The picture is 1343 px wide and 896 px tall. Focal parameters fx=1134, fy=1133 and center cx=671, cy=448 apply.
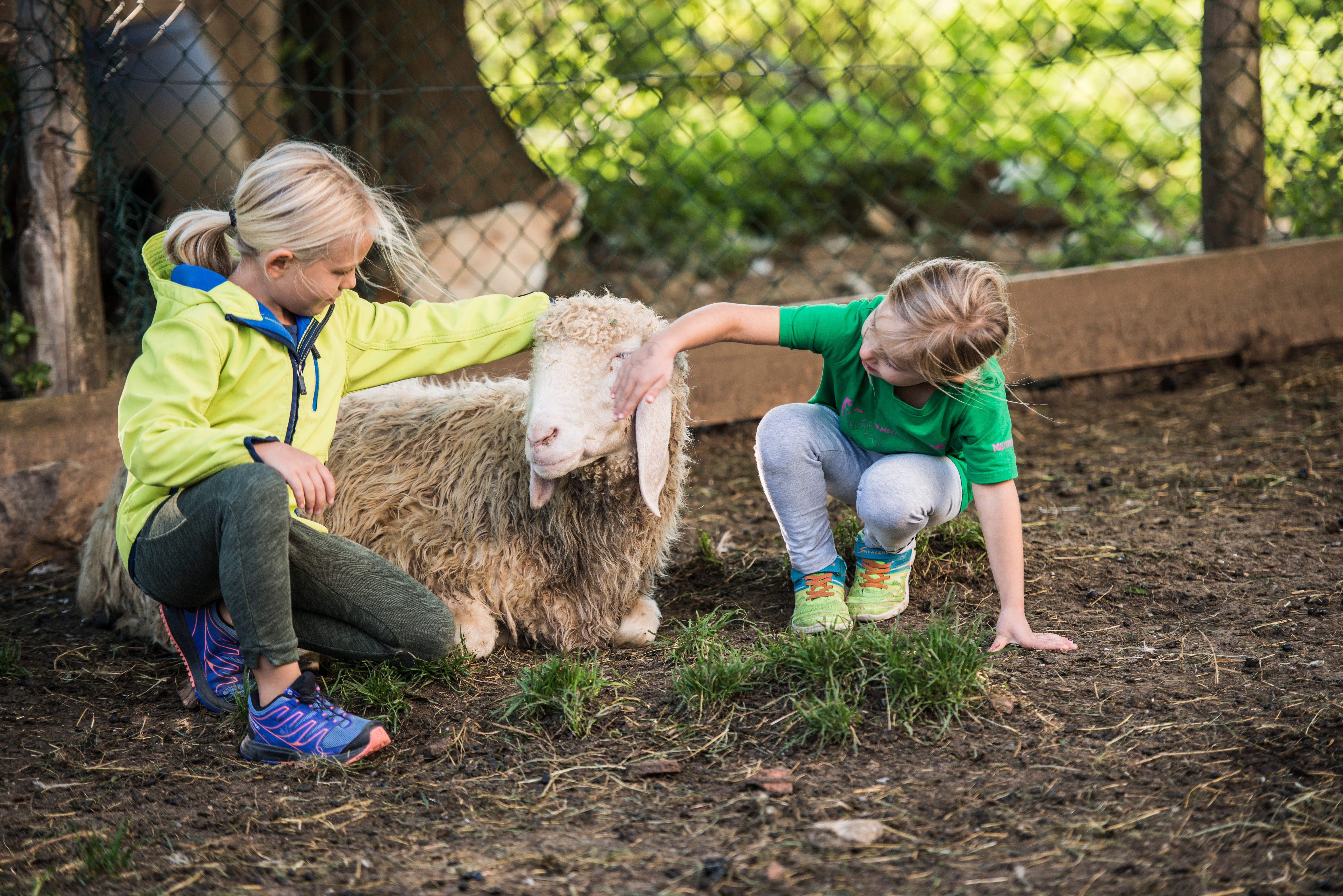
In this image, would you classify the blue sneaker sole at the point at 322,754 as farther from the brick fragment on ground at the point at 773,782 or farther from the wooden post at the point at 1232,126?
the wooden post at the point at 1232,126

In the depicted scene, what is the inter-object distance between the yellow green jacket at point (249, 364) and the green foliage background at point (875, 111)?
2033 mm

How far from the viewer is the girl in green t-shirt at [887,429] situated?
9.40 ft

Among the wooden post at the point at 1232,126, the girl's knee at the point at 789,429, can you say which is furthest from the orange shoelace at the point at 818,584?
the wooden post at the point at 1232,126

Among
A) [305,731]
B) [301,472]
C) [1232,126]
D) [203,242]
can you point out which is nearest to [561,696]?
[305,731]

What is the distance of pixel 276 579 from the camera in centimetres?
258

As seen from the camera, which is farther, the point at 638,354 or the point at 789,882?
the point at 638,354

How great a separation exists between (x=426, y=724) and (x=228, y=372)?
0.96 m

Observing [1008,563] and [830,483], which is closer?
[1008,563]

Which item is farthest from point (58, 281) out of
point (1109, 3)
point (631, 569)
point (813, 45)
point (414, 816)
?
point (1109, 3)

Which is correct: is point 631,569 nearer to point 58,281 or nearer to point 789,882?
point 789,882

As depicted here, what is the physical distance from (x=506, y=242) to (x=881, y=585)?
3755mm

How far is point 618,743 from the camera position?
258 cm

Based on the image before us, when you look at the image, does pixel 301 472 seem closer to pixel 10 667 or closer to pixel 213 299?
pixel 213 299

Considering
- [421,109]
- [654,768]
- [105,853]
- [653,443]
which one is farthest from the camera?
[421,109]
